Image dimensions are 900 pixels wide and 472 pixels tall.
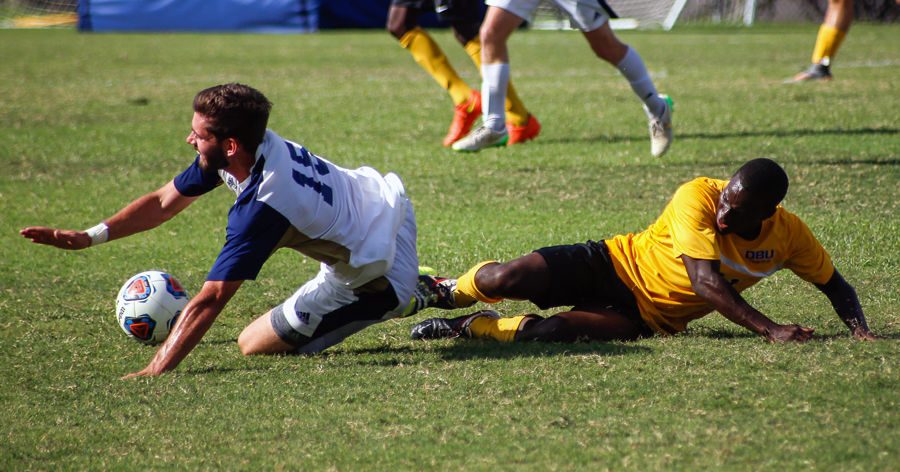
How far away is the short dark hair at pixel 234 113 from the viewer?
442 centimetres

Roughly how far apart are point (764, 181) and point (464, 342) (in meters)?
1.50

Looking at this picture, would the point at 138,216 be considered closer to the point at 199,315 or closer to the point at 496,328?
the point at 199,315

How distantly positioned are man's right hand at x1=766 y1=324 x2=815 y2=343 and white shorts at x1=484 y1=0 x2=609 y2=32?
3.85 metres

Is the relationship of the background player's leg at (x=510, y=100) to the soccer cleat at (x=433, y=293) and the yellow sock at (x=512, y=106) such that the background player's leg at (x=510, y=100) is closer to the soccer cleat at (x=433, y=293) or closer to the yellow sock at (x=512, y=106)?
the yellow sock at (x=512, y=106)

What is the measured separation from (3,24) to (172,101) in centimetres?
1751

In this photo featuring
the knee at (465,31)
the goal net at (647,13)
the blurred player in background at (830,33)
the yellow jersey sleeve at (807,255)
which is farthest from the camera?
the goal net at (647,13)

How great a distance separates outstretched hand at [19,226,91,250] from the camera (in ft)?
15.9

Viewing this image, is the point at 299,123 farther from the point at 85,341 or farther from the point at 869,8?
the point at 869,8

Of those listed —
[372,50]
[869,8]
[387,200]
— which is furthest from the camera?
[869,8]

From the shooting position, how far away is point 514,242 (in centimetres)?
662

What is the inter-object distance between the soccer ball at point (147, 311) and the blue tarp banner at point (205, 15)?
2004 cm

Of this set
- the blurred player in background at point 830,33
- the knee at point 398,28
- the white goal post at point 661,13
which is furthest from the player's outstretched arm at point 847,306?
the white goal post at point 661,13

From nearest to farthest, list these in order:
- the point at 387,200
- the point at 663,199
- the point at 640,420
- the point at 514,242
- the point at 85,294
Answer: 1. the point at 640,420
2. the point at 387,200
3. the point at 85,294
4. the point at 514,242
5. the point at 663,199

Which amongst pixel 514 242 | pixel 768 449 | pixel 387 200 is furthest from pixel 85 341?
pixel 768 449
